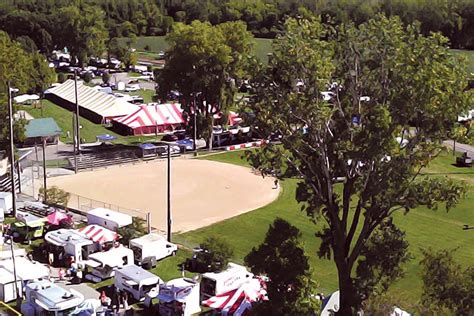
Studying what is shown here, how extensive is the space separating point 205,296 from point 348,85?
418 inches

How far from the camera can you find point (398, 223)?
110 feet

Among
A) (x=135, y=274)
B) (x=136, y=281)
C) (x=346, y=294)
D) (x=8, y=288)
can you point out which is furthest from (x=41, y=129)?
(x=346, y=294)

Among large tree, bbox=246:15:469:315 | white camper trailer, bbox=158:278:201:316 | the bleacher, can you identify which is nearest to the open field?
Result: the bleacher

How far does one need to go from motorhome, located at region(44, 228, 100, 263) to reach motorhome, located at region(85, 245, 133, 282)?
0.97 m

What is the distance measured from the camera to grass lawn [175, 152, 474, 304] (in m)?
27.8

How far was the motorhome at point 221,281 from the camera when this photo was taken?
81.4ft

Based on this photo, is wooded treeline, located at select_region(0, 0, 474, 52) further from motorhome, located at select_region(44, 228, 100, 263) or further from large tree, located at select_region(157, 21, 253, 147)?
motorhome, located at select_region(44, 228, 100, 263)

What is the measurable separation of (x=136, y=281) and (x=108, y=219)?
23.8 ft

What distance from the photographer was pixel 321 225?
3325 cm

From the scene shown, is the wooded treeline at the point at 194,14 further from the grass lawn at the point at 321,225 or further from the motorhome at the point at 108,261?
the motorhome at the point at 108,261

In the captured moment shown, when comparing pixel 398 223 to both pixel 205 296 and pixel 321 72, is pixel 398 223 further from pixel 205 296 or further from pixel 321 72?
pixel 321 72

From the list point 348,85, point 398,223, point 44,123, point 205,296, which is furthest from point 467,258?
point 44,123

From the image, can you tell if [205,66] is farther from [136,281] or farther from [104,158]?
[136,281]

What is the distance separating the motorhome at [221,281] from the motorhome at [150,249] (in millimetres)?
3484
